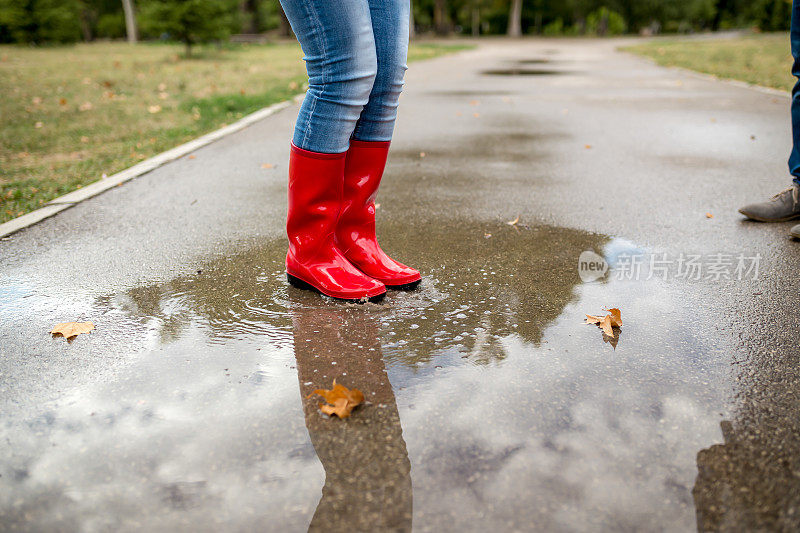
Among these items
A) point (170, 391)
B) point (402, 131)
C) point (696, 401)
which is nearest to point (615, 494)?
point (696, 401)

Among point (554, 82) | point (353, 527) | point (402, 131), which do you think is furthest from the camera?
point (554, 82)

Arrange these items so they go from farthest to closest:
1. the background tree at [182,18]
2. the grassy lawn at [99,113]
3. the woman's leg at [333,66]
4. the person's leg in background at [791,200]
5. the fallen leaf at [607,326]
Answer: the background tree at [182,18] < the grassy lawn at [99,113] < the person's leg in background at [791,200] < the fallen leaf at [607,326] < the woman's leg at [333,66]

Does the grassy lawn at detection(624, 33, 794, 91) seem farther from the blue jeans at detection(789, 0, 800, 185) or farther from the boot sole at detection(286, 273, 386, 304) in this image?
the boot sole at detection(286, 273, 386, 304)

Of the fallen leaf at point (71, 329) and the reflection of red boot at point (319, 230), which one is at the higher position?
the reflection of red boot at point (319, 230)

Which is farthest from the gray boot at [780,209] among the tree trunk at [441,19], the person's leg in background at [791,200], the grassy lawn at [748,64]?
the tree trunk at [441,19]

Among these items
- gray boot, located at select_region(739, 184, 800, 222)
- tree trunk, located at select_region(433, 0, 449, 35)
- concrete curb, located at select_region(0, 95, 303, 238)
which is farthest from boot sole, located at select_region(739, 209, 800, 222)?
tree trunk, located at select_region(433, 0, 449, 35)

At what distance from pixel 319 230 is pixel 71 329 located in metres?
0.93

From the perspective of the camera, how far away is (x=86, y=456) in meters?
1.60

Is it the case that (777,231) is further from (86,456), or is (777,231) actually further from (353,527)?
(86,456)

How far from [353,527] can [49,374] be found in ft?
3.83

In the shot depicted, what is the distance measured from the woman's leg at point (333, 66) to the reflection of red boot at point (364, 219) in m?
0.16

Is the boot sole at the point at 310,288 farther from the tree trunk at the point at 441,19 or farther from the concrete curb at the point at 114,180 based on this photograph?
the tree trunk at the point at 441,19

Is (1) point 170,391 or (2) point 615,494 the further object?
(1) point 170,391

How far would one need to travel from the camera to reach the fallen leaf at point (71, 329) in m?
2.25
